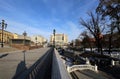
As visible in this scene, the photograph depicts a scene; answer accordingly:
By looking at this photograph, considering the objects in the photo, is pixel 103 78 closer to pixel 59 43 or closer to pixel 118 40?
pixel 118 40

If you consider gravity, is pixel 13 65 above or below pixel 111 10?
below

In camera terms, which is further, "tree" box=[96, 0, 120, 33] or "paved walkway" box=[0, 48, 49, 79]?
"tree" box=[96, 0, 120, 33]

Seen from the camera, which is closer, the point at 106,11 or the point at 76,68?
the point at 106,11

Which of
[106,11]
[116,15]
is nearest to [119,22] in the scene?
[116,15]

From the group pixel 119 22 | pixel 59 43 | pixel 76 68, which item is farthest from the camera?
pixel 59 43

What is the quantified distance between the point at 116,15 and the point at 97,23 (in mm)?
18701

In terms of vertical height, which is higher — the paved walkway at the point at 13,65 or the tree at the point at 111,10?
the tree at the point at 111,10

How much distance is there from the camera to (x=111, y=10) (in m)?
30.8

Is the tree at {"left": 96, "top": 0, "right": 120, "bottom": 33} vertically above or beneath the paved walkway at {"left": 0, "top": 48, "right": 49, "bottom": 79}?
above

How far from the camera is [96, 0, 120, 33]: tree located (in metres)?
29.4

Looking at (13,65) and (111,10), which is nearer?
(13,65)

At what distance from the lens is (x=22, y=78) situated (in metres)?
10.3

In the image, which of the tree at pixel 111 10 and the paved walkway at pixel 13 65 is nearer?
the paved walkway at pixel 13 65

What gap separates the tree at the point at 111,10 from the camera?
29.4m
